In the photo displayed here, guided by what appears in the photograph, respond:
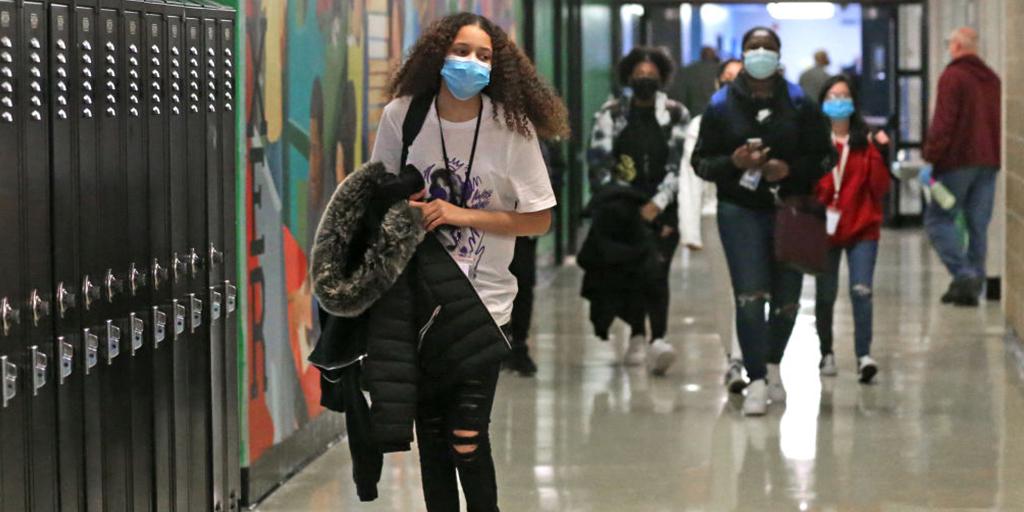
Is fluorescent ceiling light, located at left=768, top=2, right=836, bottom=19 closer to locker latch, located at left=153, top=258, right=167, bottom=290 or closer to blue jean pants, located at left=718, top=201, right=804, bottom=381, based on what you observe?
blue jean pants, located at left=718, top=201, right=804, bottom=381

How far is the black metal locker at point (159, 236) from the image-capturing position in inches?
180

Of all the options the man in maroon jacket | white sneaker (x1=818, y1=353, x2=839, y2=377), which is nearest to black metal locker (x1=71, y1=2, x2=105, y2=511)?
white sneaker (x1=818, y1=353, x2=839, y2=377)

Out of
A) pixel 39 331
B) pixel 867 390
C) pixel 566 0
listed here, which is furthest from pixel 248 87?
pixel 566 0

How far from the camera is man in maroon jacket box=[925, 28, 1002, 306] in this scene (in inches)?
475

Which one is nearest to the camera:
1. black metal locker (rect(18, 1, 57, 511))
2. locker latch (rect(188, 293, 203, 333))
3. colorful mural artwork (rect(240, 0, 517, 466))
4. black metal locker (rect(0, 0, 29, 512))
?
black metal locker (rect(0, 0, 29, 512))

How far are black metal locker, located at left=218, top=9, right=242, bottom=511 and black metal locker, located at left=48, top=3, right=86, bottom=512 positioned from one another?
112 cm

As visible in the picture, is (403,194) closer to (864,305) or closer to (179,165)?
(179,165)

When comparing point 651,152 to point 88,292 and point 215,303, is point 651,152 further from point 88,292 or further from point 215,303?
point 88,292

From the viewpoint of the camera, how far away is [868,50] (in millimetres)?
19172

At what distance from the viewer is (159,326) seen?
15.7 feet

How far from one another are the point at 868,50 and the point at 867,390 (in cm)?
1099

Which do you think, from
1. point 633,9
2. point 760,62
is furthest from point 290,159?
point 633,9

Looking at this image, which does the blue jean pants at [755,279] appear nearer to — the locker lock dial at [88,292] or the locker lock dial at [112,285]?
the locker lock dial at [112,285]

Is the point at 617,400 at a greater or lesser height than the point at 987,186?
lesser
